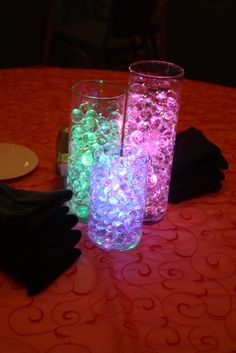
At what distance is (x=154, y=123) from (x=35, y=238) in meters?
0.30

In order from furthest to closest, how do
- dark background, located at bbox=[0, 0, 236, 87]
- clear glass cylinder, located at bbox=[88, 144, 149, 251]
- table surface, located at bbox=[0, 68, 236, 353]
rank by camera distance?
dark background, located at bbox=[0, 0, 236, 87] < clear glass cylinder, located at bbox=[88, 144, 149, 251] < table surface, located at bbox=[0, 68, 236, 353]

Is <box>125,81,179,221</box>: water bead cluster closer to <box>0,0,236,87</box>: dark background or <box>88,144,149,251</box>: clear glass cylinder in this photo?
<box>88,144,149,251</box>: clear glass cylinder

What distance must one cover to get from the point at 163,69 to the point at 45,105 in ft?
1.76

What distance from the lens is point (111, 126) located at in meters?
0.86

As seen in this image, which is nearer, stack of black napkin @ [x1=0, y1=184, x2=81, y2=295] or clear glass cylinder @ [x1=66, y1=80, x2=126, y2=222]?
stack of black napkin @ [x1=0, y1=184, x2=81, y2=295]

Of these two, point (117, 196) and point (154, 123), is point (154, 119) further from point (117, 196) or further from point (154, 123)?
point (117, 196)

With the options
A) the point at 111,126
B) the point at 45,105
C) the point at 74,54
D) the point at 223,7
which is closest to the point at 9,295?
the point at 111,126

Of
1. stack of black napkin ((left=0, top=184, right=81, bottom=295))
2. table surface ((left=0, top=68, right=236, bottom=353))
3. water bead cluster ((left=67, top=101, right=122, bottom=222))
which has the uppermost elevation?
water bead cluster ((left=67, top=101, right=122, bottom=222))

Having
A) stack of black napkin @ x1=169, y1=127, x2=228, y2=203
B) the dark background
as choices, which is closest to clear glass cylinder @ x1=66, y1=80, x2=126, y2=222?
stack of black napkin @ x1=169, y1=127, x2=228, y2=203

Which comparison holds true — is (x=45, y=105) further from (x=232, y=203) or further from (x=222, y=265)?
(x=222, y=265)

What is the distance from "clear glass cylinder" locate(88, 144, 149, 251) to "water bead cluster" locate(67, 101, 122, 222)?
0.04 m

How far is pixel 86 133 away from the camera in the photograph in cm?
85

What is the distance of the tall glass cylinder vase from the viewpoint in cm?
84

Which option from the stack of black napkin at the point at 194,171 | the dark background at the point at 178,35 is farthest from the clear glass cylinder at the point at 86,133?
the dark background at the point at 178,35
